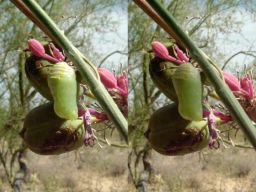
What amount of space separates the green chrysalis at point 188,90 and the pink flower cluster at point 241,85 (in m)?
0.08

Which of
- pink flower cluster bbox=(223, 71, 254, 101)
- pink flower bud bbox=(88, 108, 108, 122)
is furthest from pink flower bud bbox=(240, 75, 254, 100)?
pink flower bud bbox=(88, 108, 108, 122)

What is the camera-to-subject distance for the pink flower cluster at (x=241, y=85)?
4.19 feet

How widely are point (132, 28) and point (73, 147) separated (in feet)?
1.22

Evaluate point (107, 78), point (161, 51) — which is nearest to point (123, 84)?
point (107, 78)

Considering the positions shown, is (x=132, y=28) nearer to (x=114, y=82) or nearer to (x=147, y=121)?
(x=114, y=82)

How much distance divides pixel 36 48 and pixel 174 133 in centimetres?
46

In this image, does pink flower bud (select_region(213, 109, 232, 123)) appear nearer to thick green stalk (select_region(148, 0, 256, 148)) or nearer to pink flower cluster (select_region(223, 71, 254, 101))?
pink flower cluster (select_region(223, 71, 254, 101))

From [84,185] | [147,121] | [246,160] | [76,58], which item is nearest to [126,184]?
[84,185]

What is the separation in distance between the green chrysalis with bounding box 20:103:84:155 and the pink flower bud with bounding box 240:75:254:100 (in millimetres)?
425

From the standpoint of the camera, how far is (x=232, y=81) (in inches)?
50.8

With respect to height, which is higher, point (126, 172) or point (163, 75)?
point (163, 75)

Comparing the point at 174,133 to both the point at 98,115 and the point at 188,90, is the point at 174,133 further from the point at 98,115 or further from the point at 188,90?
the point at 98,115

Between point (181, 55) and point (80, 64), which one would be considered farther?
point (181, 55)

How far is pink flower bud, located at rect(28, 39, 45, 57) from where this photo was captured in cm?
141
